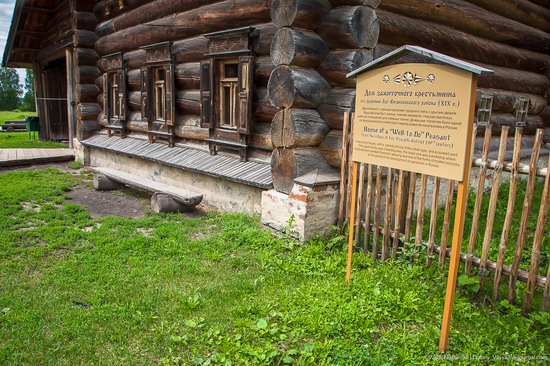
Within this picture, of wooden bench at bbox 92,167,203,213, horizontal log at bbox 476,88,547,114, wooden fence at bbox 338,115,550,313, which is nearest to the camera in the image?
wooden fence at bbox 338,115,550,313

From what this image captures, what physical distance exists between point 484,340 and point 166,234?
387cm

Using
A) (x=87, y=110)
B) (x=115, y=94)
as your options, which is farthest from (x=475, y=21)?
(x=87, y=110)

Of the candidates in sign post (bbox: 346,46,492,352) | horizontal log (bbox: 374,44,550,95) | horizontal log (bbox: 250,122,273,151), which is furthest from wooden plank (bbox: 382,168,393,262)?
horizontal log (bbox: 374,44,550,95)

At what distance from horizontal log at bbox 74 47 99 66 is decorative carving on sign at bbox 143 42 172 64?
357 centimetres

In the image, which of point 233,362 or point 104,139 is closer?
point 233,362

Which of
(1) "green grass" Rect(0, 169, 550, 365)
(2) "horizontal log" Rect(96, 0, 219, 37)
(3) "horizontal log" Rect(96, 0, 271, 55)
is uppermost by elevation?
(2) "horizontal log" Rect(96, 0, 219, 37)

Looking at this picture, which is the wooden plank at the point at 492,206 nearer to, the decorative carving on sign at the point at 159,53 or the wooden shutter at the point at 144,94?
the decorative carving on sign at the point at 159,53

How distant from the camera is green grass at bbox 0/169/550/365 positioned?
3.14 metres

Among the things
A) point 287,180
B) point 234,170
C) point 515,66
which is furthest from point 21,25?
point 515,66

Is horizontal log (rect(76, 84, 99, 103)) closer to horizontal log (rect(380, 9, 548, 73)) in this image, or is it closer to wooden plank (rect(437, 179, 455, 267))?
horizontal log (rect(380, 9, 548, 73))

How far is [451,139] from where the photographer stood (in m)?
2.96

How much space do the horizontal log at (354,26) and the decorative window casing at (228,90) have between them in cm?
149

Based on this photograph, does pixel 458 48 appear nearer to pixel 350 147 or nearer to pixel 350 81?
pixel 350 81

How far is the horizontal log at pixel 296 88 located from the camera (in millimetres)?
5156
